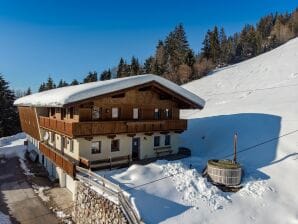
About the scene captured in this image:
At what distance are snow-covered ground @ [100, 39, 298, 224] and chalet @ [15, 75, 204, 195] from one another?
2.53 m

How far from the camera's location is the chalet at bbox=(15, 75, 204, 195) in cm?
2036

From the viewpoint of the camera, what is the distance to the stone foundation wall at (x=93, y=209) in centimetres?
1536

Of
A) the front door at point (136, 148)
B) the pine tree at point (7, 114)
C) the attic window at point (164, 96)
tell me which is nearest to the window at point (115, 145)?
the front door at point (136, 148)

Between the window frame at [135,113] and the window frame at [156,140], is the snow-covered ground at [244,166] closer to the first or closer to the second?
the window frame at [156,140]

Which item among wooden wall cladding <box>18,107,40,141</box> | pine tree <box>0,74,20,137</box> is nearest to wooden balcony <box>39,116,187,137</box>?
wooden wall cladding <box>18,107,40,141</box>

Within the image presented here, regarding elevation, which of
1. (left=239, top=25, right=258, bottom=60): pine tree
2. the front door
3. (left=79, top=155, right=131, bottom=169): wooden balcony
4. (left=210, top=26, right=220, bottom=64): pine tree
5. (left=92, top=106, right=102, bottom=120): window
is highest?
(left=239, top=25, right=258, bottom=60): pine tree

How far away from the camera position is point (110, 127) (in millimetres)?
21328

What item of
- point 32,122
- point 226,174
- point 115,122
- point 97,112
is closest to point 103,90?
point 97,112

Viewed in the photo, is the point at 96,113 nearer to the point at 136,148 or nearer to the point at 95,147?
the point at 95,147

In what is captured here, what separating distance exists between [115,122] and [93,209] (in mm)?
6606

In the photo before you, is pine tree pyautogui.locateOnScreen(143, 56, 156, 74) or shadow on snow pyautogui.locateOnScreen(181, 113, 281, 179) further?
pine tree pyautogui.locateOnScreen(143, 56, 156, 74)

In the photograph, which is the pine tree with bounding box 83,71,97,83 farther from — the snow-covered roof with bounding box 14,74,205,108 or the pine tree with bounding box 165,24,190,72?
the snow-covered roof with bounding box 14,74,205,108

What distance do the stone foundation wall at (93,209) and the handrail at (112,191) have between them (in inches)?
10.8

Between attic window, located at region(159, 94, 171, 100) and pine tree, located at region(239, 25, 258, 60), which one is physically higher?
pine tree, located at region(239, 25, 258, 60)
